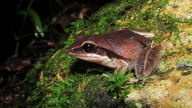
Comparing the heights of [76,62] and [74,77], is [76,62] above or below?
above

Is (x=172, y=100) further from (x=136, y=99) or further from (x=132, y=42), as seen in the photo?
(x=132, y=42)

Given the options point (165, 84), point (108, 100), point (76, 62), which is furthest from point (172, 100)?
point (76, 62)

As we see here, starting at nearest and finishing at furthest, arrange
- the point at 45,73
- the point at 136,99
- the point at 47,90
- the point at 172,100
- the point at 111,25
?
the point at 172,100 < the point at 136,99 < the point at 47,90 < the point at 45,73 < the point at 111,25

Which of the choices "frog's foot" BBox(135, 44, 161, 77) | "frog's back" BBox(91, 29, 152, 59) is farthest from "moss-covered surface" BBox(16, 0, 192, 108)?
"frog's back" BBox(91, 29, 152, 59)

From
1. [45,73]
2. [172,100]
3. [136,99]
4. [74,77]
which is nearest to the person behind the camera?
[172,100]

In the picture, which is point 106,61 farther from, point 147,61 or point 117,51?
point 147,61

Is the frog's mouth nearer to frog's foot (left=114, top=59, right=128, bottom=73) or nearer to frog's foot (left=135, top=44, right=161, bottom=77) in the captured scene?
frog's foot (left=114, top=59, right=128, bottom=73)

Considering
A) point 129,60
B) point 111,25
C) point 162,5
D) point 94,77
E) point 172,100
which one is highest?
point 162,5
